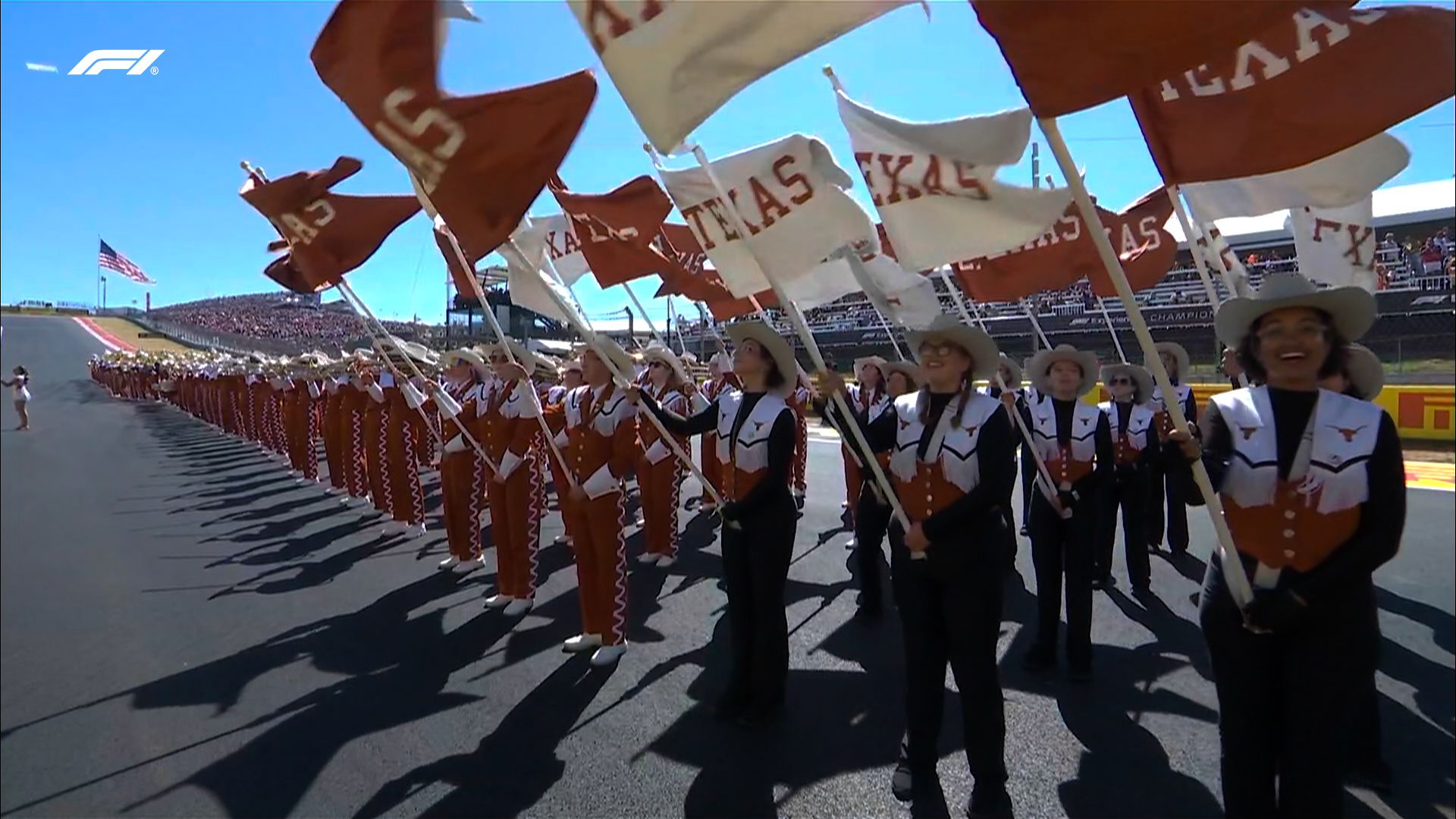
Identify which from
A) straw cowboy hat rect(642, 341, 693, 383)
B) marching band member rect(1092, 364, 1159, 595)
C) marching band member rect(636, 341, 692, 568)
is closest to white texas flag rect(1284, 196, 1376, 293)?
marching band member rect(1092, 364, 1159, 595)

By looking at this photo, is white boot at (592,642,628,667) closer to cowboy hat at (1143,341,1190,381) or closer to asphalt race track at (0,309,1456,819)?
asphalt race track at (0,309,1456,819)

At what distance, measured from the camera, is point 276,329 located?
7006 centimetres

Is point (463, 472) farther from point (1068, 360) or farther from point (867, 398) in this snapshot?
point (1068, 360)

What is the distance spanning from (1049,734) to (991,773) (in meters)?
0.91

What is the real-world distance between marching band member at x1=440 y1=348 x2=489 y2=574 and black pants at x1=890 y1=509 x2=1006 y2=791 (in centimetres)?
460

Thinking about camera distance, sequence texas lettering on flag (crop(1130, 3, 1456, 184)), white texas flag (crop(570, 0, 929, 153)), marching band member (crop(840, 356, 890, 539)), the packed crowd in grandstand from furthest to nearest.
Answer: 1. the packed crowd in grandstand
2. marching band member (crop(840, 356, 890, 539))
3. white texas flag (crop(570, 0, 929, 153))
4. texas lettering on flag (crop(1130, 3, 1456, 184))

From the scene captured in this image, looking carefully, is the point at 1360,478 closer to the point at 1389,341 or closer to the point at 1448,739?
the point at 1448,739

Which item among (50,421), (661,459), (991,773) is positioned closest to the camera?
(991,773)

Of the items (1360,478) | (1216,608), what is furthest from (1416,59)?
(1216,608)

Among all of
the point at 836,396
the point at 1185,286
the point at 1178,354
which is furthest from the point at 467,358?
the point at 1185,286

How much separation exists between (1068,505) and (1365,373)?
189 cm

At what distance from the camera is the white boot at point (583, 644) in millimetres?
5172

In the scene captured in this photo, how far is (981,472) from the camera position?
3.21m

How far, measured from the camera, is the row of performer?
2.31 meters
